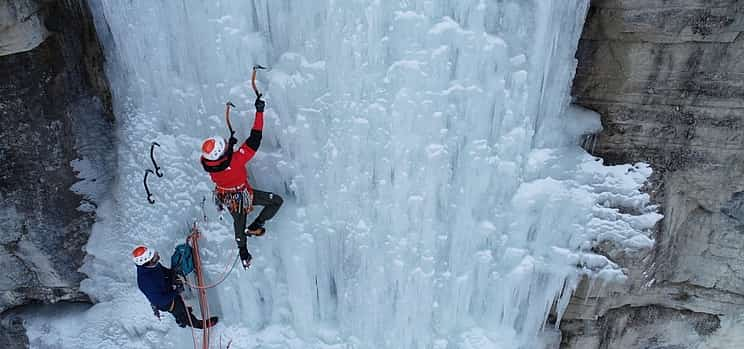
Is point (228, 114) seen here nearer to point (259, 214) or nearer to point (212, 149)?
point (212, 149)


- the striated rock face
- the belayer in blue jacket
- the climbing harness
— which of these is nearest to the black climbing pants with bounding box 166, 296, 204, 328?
the belayer in blue jacket

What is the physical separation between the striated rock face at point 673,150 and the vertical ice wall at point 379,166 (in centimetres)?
17

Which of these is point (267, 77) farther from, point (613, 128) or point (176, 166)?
point (613, 128)

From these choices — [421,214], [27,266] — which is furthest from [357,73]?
[27,266]

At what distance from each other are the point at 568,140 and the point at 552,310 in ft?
4.08

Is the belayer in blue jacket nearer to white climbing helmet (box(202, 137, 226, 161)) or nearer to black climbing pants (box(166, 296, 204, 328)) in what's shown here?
black climbing pants (box(166, 296, 204, 328))

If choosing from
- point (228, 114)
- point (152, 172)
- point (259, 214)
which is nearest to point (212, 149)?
point (228, 114)

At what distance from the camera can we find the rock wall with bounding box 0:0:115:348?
3.29 meters

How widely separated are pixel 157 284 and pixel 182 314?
1.40 feet

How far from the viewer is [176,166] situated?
358 cm

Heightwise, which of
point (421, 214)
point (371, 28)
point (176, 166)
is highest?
A: point (371, 28)

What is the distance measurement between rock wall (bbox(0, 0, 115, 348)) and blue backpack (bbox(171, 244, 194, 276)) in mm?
755

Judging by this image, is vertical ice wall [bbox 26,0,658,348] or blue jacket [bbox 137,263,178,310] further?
blue jacket [bbox 137,263,178,310]

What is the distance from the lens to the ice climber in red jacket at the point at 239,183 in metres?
2.91
